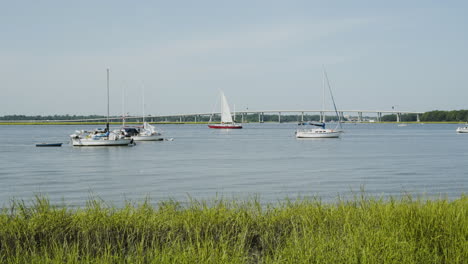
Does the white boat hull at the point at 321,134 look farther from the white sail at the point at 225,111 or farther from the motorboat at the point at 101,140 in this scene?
the white sail at the point at 225,111

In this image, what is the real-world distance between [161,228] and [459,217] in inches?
184

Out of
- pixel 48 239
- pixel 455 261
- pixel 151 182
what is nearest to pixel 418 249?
pixel 455 261

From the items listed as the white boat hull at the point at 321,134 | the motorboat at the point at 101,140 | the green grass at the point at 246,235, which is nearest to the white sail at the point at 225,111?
the white boat hull at the point at 321,134

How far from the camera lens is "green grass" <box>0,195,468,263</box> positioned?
7.01 meters

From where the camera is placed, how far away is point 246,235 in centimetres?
880

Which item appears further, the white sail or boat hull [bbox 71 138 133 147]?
the white sail

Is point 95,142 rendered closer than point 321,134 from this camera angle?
Yes

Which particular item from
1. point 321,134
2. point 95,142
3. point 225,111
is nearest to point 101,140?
point 95,142

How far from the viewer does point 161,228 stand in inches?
355

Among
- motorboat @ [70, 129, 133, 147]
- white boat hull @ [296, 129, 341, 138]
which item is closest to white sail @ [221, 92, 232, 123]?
white boat hull @ [296, 129, 341, 138]

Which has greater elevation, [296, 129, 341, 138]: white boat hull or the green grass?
the green grass

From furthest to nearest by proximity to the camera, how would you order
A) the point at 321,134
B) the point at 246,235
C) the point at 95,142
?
1. the point at 321,134
2. the point at 95,142
3. the point at 246,235

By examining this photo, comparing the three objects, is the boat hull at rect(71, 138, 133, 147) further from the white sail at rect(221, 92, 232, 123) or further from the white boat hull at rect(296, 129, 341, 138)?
the white sail at rect(221, 92, 232, 123)

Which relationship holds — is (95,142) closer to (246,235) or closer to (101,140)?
(101,140)
